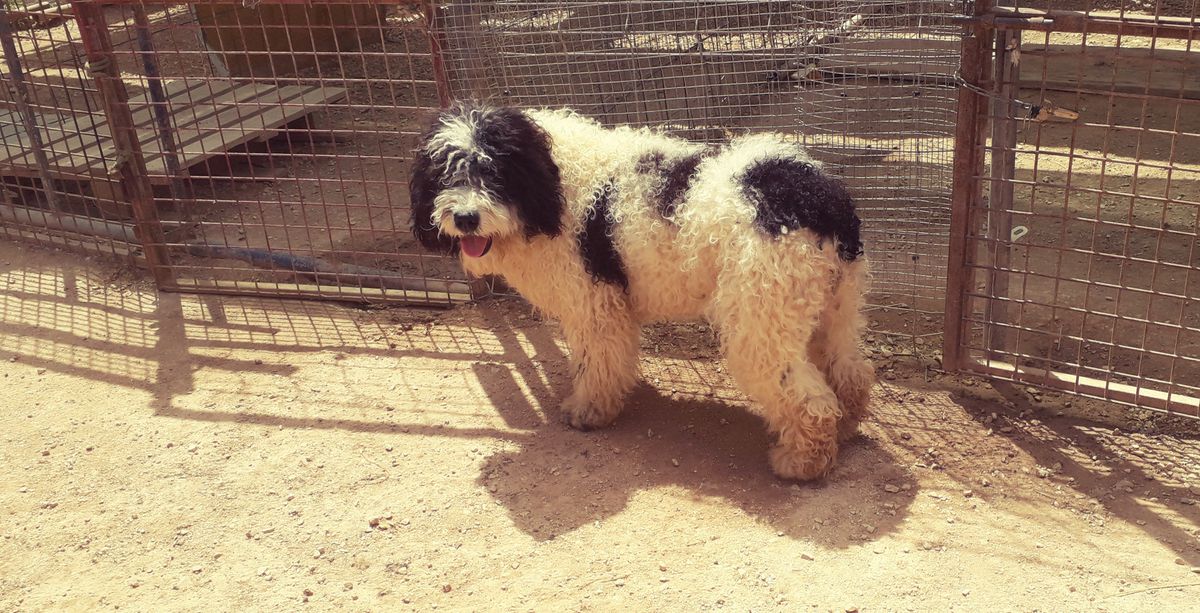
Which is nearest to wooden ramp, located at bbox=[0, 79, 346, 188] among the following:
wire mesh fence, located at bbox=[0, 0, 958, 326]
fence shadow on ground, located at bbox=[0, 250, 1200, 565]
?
wire mesh fence, located at bbox=[0, 0, 958, 326]

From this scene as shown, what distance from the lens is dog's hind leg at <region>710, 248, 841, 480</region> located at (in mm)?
3723

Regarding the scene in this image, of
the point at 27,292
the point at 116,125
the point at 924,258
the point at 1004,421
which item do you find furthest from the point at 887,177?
the point at 27,292

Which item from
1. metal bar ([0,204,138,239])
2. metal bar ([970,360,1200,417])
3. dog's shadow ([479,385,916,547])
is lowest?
dog's shadow ([479,385,916,547])

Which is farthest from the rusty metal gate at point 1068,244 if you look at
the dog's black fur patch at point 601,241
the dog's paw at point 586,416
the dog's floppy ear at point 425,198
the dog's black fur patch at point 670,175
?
the dog's floppy ear at point 425,198

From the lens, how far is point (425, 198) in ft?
13.2

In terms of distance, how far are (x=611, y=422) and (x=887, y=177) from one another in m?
2.08

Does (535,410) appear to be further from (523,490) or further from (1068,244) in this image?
(1068,244)

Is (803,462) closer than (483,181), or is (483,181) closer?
(483,181)

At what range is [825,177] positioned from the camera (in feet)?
12.6

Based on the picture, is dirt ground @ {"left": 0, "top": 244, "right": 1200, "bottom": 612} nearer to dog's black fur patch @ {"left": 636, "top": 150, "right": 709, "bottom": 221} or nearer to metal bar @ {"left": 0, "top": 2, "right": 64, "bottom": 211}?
dog's black fur patch @ {"left": 636, "top": 150, "right": 709, "bottom": 221}

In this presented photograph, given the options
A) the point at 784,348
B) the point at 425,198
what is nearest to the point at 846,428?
the point at 784,348

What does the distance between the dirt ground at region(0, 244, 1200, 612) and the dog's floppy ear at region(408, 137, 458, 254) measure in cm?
98

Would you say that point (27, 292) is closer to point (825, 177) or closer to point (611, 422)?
point (611, 422)

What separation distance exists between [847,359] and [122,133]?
4253 mm
